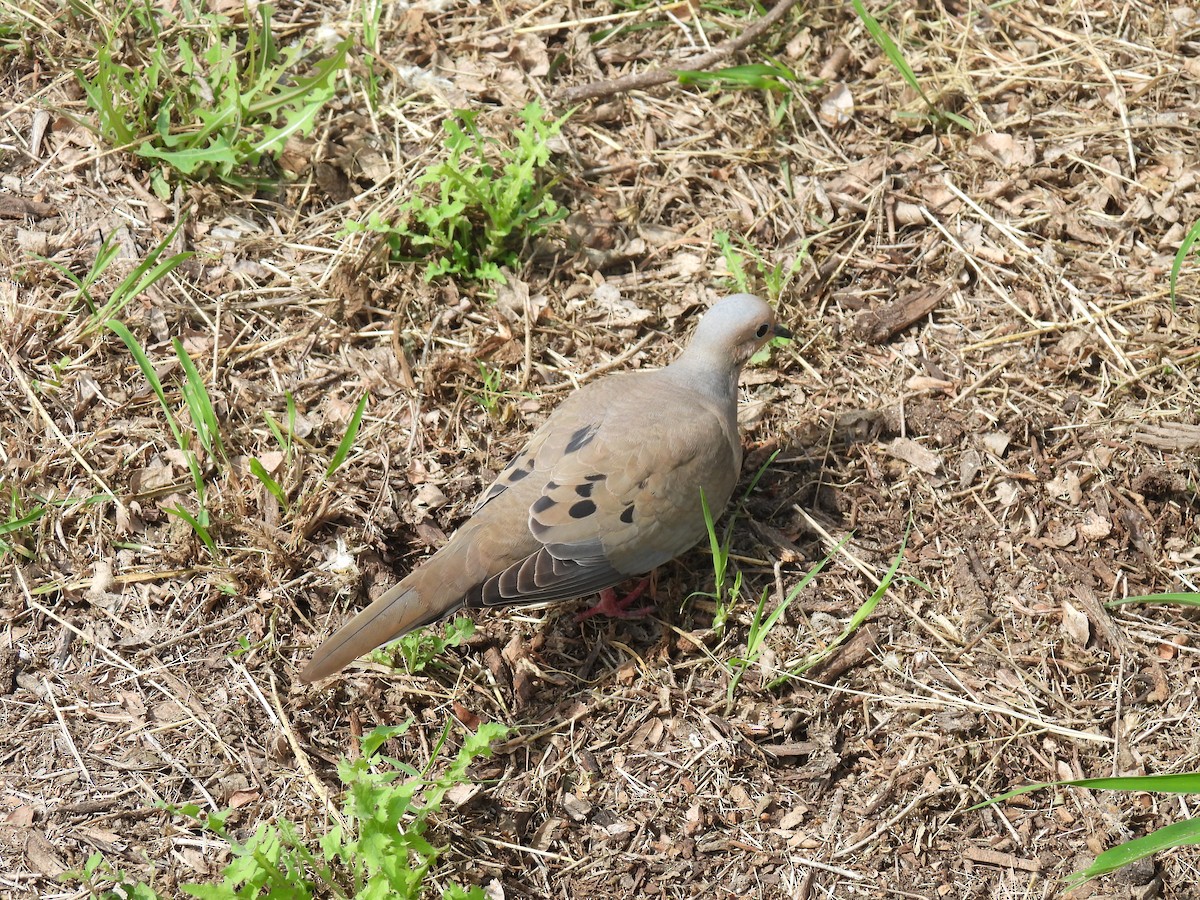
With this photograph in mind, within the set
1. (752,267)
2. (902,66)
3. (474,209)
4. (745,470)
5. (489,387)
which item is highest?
(474,209)

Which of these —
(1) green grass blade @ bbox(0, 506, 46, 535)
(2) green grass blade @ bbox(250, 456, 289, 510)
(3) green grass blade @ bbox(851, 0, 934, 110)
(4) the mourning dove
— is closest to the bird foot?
(4) the mourning dove

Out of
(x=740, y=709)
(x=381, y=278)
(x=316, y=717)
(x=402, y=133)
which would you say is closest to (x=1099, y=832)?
(x=740, y=709)

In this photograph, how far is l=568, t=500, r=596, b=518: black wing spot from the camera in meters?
3.77

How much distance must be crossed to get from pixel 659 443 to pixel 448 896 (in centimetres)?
158

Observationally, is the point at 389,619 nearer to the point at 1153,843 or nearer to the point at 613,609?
the point at 613,609

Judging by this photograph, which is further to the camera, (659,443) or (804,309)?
(804,309)

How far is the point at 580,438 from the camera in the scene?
394 centimetres

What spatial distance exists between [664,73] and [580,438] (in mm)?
2160

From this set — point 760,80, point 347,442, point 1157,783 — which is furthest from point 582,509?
point 760,80

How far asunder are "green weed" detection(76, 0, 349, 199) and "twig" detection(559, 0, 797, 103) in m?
1.10

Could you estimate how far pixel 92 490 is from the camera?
13.6 ft

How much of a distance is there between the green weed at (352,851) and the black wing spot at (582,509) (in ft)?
2.49

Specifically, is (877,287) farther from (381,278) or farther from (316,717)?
(316,717)

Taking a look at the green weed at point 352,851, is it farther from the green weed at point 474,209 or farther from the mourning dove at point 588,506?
the green weed at point 474,209
